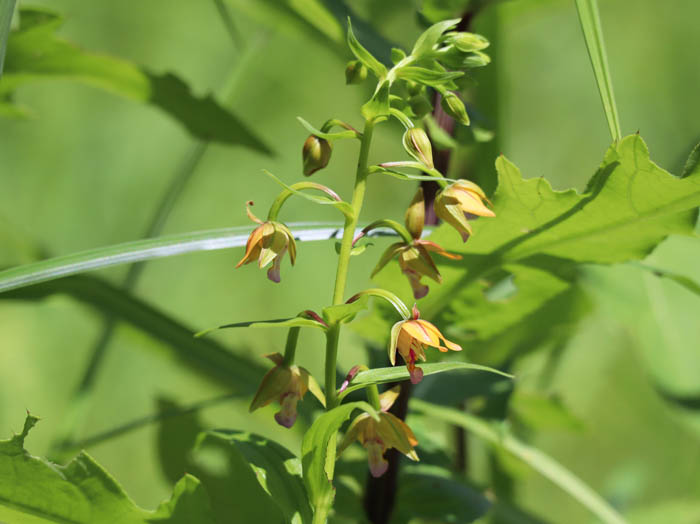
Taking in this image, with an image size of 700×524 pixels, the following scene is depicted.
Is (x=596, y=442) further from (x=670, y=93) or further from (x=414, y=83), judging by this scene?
(x=414, y=83)

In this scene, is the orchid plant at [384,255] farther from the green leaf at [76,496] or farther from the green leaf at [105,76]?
the green leaf at [105,76]

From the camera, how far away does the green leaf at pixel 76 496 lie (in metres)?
0.28

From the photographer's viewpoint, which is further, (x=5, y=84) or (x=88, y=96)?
(x=88, y=96)

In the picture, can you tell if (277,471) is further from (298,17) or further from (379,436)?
(298,17)

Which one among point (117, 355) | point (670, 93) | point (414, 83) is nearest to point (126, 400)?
point (117, 355)

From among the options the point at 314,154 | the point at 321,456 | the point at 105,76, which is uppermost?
the point at 105,76

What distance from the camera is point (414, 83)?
11.6 inches

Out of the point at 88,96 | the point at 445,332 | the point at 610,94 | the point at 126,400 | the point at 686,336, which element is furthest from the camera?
the point at 88,96

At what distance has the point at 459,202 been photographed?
27cm

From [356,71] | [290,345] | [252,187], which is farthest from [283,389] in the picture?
[252,187]

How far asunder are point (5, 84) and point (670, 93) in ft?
3.03

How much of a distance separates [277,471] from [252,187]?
2.37 ft

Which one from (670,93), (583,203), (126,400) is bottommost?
(583,203)

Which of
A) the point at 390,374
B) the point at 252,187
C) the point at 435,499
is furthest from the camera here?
the point at 252,187
